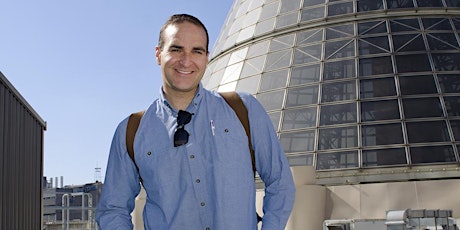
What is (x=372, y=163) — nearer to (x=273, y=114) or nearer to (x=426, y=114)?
(x=426, y=114)

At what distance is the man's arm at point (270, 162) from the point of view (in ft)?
10.4

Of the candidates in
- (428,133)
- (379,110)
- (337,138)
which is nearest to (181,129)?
(428,133)

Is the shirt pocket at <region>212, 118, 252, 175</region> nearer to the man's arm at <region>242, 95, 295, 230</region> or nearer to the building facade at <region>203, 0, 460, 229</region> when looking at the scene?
the man's arm at <region>242, 95, 295, 230</region>

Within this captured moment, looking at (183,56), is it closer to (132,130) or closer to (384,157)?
(132,130)

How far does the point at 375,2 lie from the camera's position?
89.8 feet

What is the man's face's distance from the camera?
3.14m

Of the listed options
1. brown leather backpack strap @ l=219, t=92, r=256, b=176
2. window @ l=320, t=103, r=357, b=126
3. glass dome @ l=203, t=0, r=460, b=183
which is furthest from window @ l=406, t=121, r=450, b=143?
brown leather backpack strap @ l=219, t=92, r=256, b=176

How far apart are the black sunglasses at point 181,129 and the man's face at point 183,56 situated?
120 mm

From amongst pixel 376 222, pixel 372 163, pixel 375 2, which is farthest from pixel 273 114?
pixel 376 222

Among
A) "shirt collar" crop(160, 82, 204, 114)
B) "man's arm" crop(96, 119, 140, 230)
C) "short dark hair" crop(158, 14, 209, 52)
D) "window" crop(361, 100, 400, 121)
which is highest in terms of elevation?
"window" crop(361, 100, 400, 121)

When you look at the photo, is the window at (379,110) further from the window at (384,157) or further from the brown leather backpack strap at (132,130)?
the brown leather backpack strap at (132,130)

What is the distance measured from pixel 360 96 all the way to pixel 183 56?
2172 cm

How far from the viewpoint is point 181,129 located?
10.2 ft

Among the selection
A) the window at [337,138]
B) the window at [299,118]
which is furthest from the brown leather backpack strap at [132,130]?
the window at [299,118]
